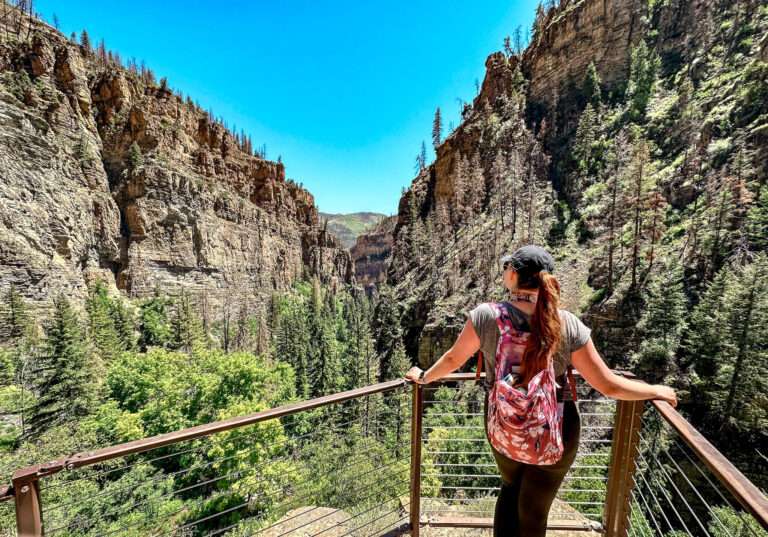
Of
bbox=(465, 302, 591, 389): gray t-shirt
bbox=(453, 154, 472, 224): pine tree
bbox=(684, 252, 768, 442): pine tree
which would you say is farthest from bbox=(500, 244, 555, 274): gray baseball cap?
bbox=(453, 154, 472, 224): pine tree

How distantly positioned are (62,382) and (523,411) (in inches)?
1078

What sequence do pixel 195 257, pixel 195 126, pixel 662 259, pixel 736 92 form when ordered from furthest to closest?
1. pixel 195 126
2. pixel 195 257
3. pixel 736 92
4. pixel 662 259

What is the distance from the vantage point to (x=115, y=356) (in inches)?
1010

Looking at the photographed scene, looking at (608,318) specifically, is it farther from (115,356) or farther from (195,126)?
(195,126)

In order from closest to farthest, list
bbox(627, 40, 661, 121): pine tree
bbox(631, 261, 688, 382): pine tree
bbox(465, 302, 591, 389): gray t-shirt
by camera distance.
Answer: bbox(465, 302, 591, 389): gray t-shirt, bbox(631, 261, 688, 382): pine tree, bbox(627, 40, 661, 121): pine tree

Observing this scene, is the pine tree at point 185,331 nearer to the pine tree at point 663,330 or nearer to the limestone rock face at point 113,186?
the limestone rock face at point 113,186

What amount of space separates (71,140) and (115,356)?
2430 cm

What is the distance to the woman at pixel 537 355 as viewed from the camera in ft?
5.54

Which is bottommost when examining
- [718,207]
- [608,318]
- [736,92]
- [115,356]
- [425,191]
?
[115,356]

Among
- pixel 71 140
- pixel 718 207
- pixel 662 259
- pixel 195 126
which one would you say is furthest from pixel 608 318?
pixel 195 126

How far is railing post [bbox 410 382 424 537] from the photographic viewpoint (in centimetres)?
265

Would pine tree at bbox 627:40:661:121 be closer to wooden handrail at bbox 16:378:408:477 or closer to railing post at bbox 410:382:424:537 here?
railing post at bbox 410:382:424:537

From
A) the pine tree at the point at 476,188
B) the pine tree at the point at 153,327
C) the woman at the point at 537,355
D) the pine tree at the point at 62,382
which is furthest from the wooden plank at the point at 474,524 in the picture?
the pine tree at the point at 476,188

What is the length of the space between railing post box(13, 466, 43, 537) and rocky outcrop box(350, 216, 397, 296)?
11424 centimetres
